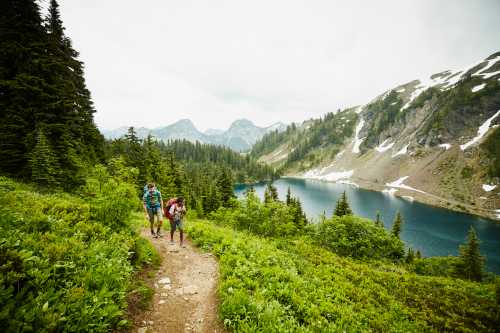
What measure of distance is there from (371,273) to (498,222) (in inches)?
3554

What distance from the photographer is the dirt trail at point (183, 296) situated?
529 cm

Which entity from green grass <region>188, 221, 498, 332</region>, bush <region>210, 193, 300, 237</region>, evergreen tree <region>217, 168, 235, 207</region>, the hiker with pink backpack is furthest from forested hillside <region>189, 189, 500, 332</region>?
evergreen tree <region>217, 168, 235, 207</region>

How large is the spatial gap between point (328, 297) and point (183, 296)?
5.41 meters

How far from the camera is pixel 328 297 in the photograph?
787cm

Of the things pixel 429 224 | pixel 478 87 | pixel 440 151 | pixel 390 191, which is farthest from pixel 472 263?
pixel 478 87

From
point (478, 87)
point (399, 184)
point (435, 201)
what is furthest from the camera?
point (478, 87)

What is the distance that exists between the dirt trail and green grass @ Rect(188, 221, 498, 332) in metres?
0.46

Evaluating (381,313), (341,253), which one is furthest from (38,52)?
(341,253)

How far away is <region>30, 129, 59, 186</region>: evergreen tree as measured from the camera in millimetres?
14211

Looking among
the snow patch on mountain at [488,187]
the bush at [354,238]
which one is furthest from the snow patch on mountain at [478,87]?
the bush at [354,238]

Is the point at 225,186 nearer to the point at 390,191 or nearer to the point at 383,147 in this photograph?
the point at 390,191

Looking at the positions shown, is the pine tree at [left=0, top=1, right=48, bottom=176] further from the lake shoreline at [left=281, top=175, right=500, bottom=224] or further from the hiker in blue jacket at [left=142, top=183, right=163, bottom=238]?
the lake shoreline at [left=281, top=175, right=500, bottom=224]

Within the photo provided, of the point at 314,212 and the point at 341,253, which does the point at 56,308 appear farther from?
the point at 314,212

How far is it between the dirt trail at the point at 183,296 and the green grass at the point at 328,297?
1.51 ft
